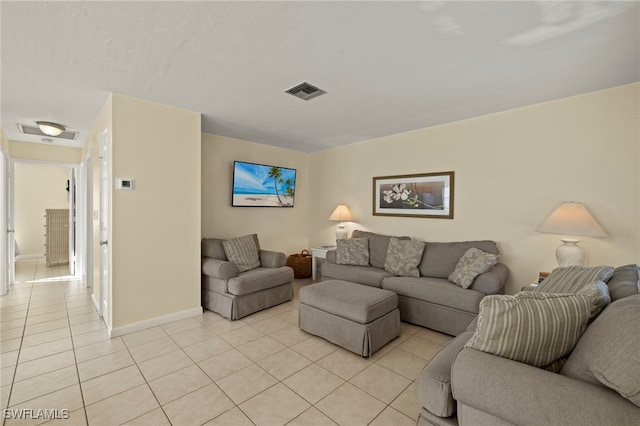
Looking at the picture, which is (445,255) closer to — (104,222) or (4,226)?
(104,222)

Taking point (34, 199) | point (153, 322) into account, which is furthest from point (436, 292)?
point (34, 199)

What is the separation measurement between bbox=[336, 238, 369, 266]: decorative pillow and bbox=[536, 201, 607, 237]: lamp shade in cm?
207

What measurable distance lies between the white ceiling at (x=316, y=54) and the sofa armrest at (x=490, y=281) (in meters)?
1.80

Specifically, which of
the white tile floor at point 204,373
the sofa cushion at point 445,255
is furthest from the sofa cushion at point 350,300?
the sofa cushion at point 445,255

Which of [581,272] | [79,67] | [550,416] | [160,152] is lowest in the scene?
[550,416]

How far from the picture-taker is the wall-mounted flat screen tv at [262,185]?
15.3 ft

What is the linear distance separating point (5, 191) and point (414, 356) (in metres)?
5.98

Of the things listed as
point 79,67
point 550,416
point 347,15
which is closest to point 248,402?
point 550,416

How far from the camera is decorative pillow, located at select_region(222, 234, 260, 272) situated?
391cm

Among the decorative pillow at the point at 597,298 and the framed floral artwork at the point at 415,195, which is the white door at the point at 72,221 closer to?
the framed floral artwork at the point at 415,195

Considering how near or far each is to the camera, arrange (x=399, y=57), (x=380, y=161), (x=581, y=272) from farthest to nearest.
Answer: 1. (x=380, y=161)
2. (x=399, y=57)
3. (x=581, y=272)

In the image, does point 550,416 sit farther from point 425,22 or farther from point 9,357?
point 9,357

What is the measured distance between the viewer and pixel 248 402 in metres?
1.94

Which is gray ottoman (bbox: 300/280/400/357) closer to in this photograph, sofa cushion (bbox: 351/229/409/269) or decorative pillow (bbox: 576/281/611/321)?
sofa cushion (bbox: 351/229/409/269)
